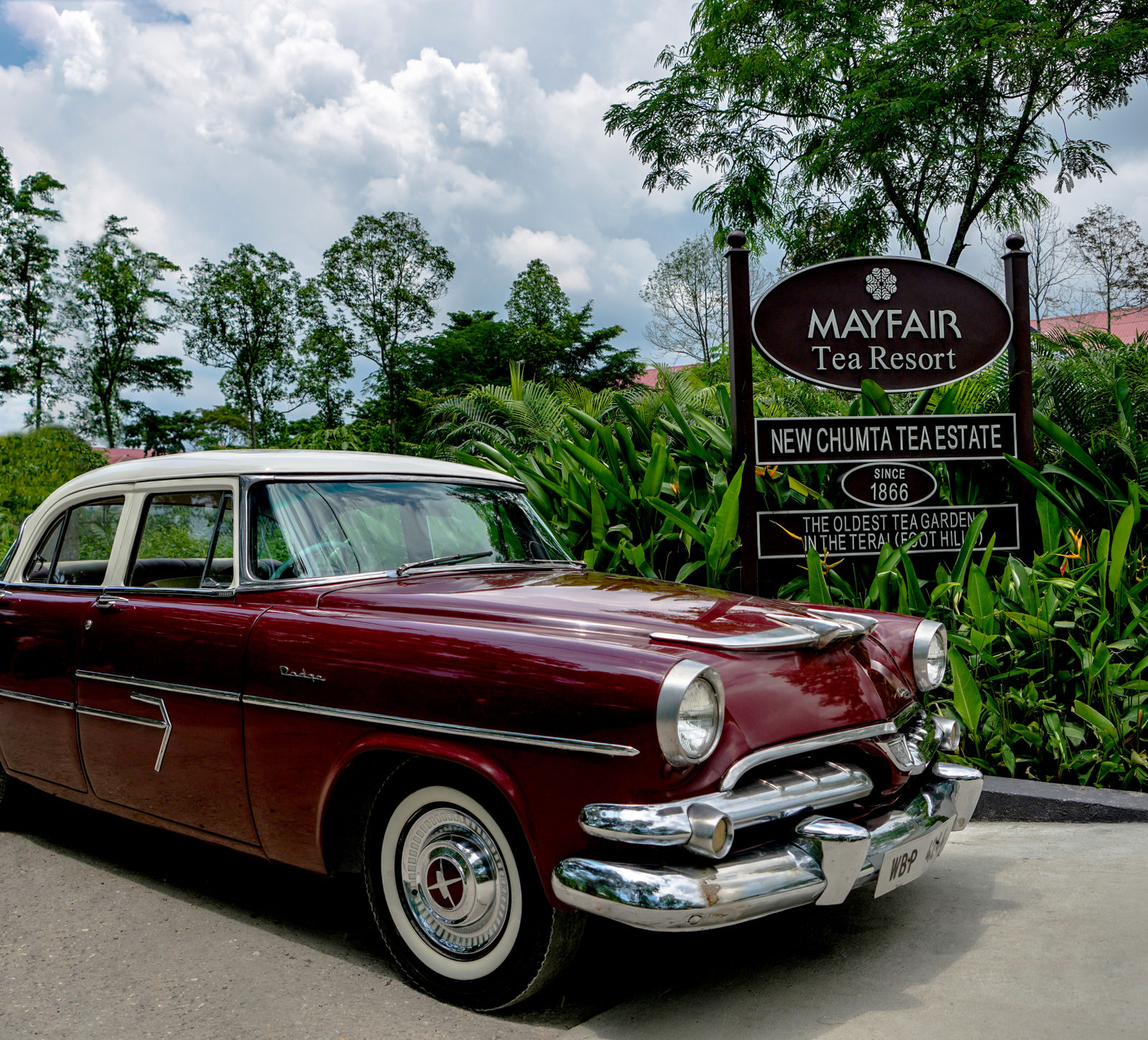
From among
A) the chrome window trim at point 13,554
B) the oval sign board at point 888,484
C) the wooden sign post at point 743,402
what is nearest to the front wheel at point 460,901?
the chrome window trim at point 13,554

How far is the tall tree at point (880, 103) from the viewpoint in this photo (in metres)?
15.4

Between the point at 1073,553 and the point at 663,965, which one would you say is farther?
the point at 1073,553

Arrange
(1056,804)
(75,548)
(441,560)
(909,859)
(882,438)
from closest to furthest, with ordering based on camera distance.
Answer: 1. (909,859)
2. (441,560)
3. (1056,804)
4. (75,548)
5. (882,438)

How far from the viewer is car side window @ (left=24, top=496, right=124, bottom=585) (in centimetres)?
427

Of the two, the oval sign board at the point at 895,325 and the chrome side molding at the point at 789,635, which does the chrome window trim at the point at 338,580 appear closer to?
the chrome side molding at the point at 789,635

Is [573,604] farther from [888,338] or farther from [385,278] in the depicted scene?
[385,278]

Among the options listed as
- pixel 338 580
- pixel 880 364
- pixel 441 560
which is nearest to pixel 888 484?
pixel 880 364

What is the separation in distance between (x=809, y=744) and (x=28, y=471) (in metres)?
10.7

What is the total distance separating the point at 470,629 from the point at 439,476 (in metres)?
1.27

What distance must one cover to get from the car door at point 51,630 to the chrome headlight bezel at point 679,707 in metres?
2.53

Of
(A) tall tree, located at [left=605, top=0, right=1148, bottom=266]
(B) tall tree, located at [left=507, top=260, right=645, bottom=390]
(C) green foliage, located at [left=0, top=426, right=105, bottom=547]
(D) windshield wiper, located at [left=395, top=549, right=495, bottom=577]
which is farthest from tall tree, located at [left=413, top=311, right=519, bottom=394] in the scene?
(D) windshield wiper, located at [left=395, top=549, right=495, bottom=577]

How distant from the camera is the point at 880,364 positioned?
6324 mm

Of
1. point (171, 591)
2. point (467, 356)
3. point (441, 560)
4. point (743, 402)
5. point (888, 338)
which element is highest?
point (467, 356)

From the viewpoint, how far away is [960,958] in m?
2.99
